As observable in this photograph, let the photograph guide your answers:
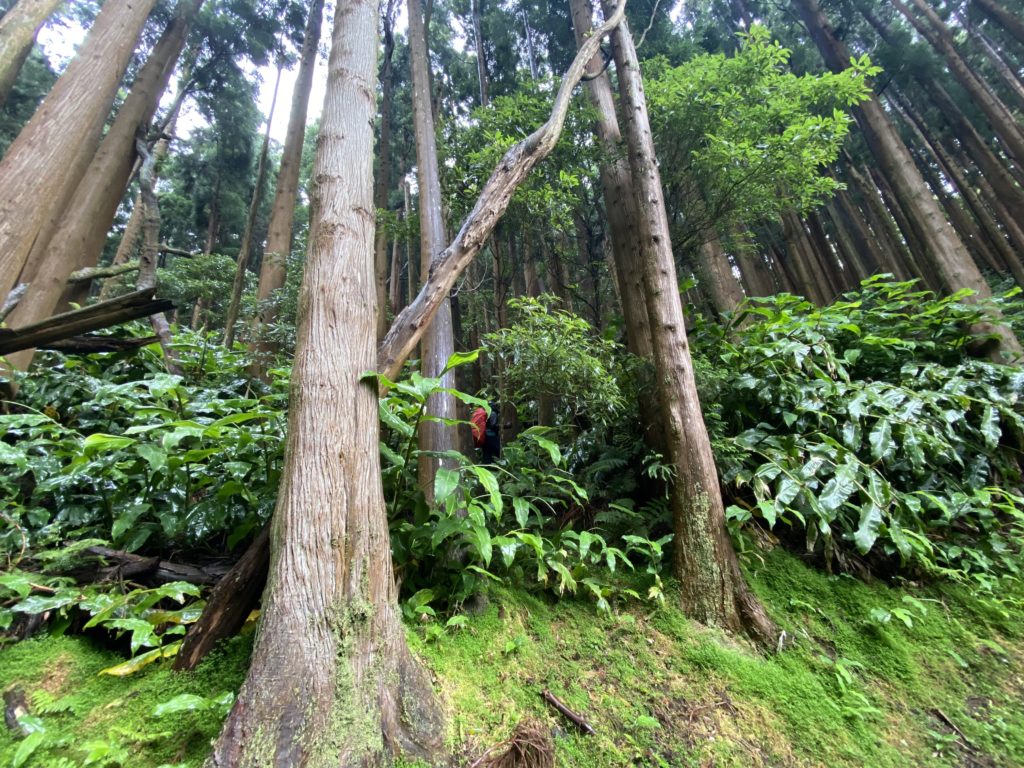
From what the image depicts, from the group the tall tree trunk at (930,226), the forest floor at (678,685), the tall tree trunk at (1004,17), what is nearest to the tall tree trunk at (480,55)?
the tall tree trunk at (930,226)

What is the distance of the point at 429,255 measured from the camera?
4.11 meters

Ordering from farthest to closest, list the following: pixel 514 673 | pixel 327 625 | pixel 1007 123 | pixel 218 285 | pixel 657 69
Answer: pixel 218 285, pixel 1007 123, pixel 657 69, pixel 514 673, pixel 327 625

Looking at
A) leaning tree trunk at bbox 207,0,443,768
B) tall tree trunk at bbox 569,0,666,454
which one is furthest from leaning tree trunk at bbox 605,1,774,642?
leaning tree trunk at bbox 207,0,443,768

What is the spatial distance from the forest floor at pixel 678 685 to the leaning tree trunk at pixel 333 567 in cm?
27

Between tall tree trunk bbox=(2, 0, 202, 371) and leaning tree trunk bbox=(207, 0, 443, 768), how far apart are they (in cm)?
376

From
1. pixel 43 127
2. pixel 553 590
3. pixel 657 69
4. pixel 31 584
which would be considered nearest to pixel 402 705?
pixel 553 590

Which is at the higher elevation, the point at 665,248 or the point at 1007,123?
the point at 1007,123

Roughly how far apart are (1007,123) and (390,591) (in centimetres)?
1413

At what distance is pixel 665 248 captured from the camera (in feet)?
10.6

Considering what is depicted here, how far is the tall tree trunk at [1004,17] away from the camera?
8.61 meters

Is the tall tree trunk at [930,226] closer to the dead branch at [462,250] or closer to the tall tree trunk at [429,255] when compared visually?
the dead branch at [462,250]

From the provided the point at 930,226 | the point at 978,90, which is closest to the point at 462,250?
the point at 930,226

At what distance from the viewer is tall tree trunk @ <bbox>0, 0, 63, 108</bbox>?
397 centimetres

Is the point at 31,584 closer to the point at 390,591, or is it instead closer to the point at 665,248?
the point at 390,591
